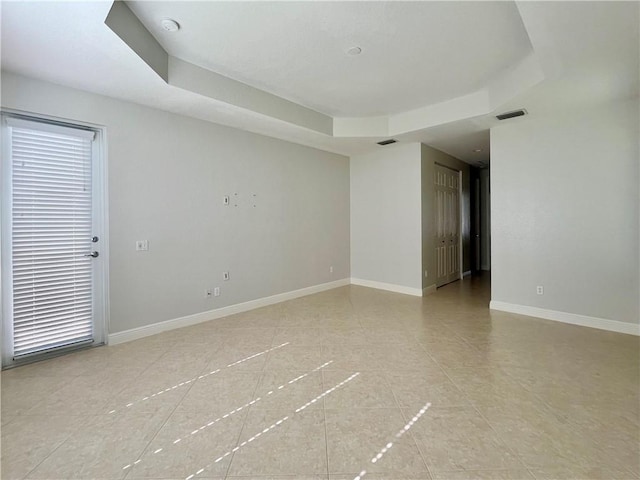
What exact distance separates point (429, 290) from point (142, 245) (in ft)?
15.2

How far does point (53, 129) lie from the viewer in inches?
114

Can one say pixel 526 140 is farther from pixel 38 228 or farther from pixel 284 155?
pixel 38 228

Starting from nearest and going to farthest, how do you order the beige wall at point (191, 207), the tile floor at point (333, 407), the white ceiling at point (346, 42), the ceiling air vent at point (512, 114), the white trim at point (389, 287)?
the tile floor at point (333, 407) → the white ceiling at point (346, 42) → the beige wall at point (191, 207) → the ceiling air vent at point (512, 114) → the white trim at point (389, 287)

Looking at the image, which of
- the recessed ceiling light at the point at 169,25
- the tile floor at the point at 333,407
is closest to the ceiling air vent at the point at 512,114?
the tile floor at the point at 333,407

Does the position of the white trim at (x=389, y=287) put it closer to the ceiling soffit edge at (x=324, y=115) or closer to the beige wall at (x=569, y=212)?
the beige wall at (x=569, y=212)

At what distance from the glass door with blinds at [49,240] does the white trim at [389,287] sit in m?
4.34

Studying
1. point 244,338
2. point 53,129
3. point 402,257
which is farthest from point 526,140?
point 53,129

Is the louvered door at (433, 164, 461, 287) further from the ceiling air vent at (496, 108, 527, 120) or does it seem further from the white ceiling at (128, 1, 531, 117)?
the white ceiling at (128, 1, 531, 117)

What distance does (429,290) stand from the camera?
5.50 m

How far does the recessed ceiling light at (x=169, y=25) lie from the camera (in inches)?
95.0

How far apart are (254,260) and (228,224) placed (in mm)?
695

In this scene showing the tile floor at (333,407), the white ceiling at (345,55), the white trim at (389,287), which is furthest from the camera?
the white trim at (389,287)

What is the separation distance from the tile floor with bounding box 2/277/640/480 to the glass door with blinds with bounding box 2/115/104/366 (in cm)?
28

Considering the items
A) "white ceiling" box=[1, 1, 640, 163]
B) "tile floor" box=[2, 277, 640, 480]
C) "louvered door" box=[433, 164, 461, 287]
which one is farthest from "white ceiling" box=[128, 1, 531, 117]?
"tile floor" box=[2, 277, 640, 480]
